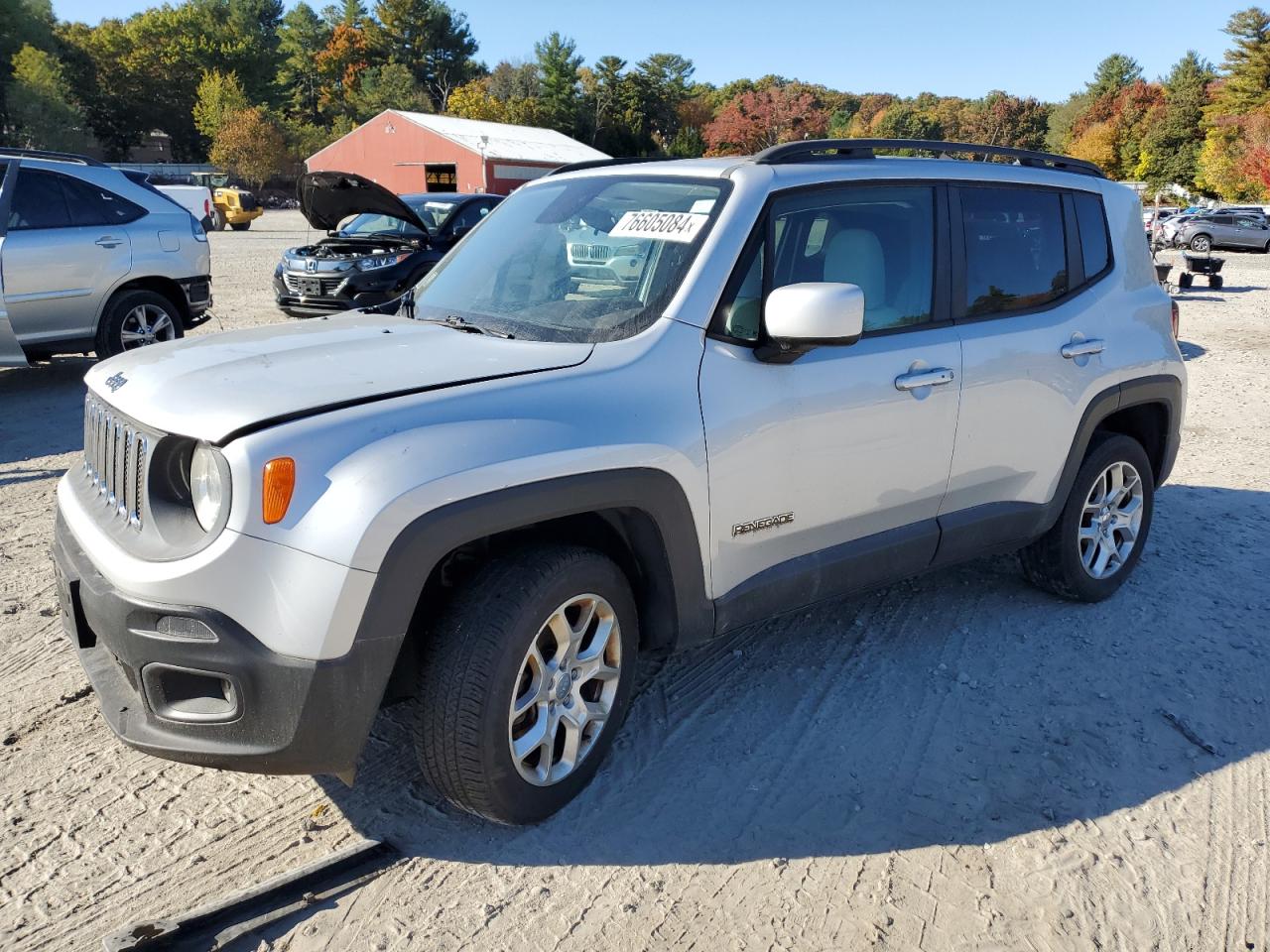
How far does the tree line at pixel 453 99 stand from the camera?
65.1 metres

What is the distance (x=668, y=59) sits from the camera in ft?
287

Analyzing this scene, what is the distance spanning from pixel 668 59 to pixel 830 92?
80.9 ft

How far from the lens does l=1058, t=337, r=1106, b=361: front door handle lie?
4.20 meters

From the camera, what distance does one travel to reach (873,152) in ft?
13.0

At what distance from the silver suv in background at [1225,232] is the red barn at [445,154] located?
85.8 feet

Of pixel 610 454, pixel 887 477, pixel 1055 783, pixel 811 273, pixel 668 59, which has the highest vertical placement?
pixel 668 59

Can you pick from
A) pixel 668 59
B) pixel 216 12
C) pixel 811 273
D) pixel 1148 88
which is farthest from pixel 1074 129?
pixel 811 273

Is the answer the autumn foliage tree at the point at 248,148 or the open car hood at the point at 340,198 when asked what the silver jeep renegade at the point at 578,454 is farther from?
the autumn foliage tree at the point at 248,148

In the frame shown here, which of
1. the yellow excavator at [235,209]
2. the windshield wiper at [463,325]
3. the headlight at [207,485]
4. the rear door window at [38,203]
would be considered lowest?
the headlight at [207,485]

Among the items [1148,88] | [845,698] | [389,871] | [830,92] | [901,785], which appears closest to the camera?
[389,871]

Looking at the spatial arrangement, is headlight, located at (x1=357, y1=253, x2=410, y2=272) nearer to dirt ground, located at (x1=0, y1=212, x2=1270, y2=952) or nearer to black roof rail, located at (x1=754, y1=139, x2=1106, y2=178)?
dirt ground, located at (x1=0, y1=212, x2=1270, y2=952)

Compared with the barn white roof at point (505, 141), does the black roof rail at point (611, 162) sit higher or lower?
lower

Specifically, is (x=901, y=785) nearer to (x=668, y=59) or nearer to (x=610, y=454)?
(x=610, y=454)

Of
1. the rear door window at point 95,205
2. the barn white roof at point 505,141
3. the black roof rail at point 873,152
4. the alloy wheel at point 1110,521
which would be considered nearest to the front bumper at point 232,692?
the black roof rail at point 873,152
